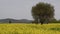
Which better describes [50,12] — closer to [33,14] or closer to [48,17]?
[48,17]

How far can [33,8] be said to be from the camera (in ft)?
219

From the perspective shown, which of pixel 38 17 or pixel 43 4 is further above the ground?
pixel 43 4

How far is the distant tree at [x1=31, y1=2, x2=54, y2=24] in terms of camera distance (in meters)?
64.8

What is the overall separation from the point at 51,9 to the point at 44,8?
2.45 meters

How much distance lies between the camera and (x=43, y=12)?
64562 millimetres

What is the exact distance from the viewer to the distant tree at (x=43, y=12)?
64750 mm

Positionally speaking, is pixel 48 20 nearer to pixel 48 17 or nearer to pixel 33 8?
pixel 48 17

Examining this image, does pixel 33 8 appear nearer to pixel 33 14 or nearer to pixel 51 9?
pixel 33 14

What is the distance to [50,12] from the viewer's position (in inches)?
2579

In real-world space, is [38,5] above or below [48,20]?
above

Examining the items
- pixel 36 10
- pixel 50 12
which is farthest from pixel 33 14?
pixel 50 12

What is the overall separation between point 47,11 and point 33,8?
5.19 meters

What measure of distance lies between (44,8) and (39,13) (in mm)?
2756

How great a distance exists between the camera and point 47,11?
213 ft
